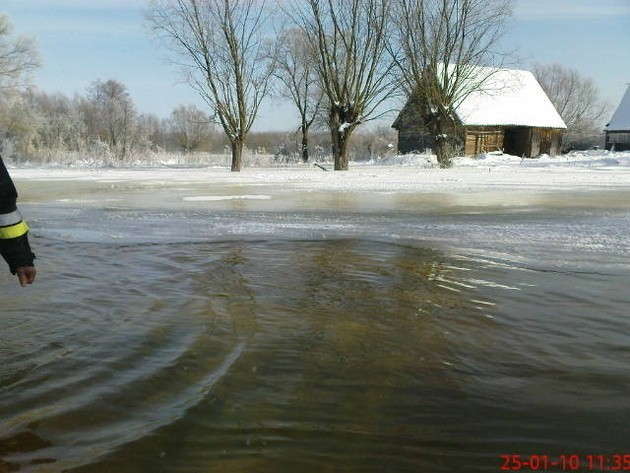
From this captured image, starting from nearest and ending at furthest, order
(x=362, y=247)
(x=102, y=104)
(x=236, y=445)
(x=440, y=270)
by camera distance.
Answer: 1. (x=236, y=445)
2. (x=440, y=270)
3. (x=362, y=247)
4. (x=102, y=104)

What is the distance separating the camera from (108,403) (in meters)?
2.99

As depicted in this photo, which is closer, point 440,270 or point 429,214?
point 440,270

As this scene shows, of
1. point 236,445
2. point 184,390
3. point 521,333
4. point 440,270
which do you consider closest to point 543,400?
point 521,333

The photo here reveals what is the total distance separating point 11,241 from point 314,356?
1.91 metres

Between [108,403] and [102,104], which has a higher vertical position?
[102,104]

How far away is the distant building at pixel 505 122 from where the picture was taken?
48.3 metres

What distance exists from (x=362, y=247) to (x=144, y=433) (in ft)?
16.9

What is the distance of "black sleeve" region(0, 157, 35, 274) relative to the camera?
2.98 metres

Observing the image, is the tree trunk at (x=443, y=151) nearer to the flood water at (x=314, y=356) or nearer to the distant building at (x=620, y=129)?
the flood water at (x=314, y=356)

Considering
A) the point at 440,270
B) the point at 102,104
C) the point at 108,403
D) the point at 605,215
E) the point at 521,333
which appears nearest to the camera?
the point at 108,403

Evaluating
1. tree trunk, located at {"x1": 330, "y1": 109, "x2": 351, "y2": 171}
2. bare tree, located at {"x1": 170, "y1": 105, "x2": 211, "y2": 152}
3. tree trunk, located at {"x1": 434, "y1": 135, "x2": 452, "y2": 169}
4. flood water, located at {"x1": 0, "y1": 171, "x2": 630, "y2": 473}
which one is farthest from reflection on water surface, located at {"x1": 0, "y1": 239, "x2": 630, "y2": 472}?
bare tree, located at {"x1": 170, "y1": 105, "x2": 211, "y2": 152}

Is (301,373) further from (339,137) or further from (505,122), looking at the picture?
(505,122)

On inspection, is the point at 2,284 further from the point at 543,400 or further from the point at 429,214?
the point at 429,214
